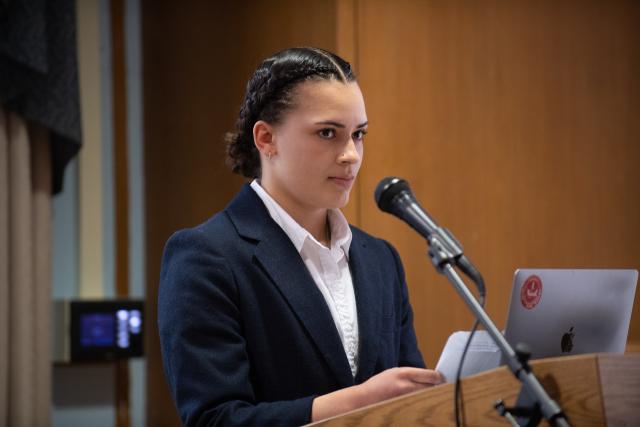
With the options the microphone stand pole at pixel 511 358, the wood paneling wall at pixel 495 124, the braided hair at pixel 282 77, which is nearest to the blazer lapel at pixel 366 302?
the braided hair at pixel 282 77

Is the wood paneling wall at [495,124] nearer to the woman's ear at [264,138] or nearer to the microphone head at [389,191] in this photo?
the woman's ear at [264,138]

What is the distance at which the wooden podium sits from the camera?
1.20 meters

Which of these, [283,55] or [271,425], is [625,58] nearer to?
[283,55]

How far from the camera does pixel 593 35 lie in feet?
10.6

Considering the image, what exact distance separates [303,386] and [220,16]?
238cm

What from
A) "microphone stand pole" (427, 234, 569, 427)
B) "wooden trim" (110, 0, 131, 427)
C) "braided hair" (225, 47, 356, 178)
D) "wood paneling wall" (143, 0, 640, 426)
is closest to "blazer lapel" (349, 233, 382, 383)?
"braided hair" (225, 47, 356, 178)

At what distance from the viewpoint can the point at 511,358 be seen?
1131mm

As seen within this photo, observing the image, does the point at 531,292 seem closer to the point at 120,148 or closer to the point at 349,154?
the point at 349,154

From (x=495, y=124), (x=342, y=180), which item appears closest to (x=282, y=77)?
(x=342, y=180)

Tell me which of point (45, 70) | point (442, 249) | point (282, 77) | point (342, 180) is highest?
point (45, 70)

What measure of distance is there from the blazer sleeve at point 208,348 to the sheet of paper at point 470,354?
0.24 metres

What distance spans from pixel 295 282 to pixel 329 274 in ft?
0.40

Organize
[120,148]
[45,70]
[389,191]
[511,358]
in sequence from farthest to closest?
[120,148] → [45,70] → [389,191] → [511,358]

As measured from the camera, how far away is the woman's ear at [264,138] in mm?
1693
